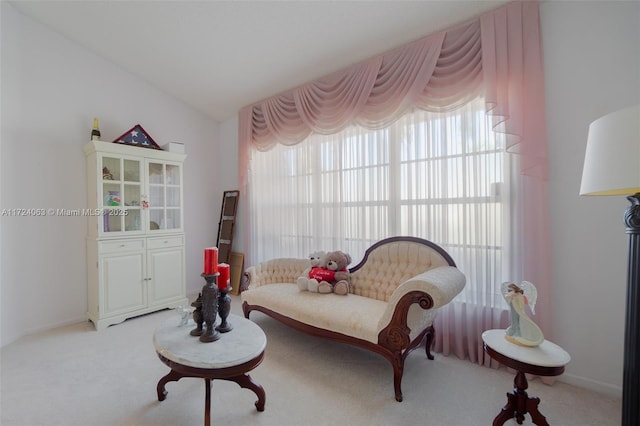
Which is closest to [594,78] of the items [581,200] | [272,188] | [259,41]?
[581,200]

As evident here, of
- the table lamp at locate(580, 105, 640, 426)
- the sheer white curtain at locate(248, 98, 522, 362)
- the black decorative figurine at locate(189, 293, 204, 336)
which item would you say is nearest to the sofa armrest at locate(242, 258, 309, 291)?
the sheer white curtain at locate(248, 98, 522, 362)

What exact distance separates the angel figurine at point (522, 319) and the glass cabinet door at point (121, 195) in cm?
353

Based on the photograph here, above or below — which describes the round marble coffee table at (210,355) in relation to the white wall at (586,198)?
below

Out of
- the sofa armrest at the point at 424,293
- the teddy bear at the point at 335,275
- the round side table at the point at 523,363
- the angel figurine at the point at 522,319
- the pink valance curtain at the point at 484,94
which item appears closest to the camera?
the round side table at the point at 523,363

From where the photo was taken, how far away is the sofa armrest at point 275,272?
286 cm

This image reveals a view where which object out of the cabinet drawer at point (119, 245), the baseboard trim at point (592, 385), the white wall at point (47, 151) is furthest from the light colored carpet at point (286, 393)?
the cabinet drawer at point (119, 245)

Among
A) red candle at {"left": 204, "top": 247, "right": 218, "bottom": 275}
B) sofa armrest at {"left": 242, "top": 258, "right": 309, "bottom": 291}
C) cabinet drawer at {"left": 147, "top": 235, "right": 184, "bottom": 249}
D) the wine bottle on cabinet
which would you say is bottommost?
sofa armrest at {"left": 242, "top": 258, "right": 309, "bottom": 291}

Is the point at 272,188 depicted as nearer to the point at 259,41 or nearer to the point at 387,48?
the point at 259,41

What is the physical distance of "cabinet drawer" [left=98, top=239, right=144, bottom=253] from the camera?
278cm

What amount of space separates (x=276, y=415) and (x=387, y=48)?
298 cm

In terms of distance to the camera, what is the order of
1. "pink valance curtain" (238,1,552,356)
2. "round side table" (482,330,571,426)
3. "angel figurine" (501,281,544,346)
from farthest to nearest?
"pink valance curtain" (238,1,552,356) → "angel figurine" (501,281,544,346) → "round side table" (482,330,571,426)

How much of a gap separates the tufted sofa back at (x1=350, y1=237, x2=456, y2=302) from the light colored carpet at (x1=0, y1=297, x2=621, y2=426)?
1.76 ft

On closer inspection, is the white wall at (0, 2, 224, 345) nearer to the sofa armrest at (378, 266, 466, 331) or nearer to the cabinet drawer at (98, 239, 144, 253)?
the cabinet drawer at (98, 239, 144, 253)

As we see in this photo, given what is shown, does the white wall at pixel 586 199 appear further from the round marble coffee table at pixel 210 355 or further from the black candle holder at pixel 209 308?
the black candle holder at pixel 209 308
